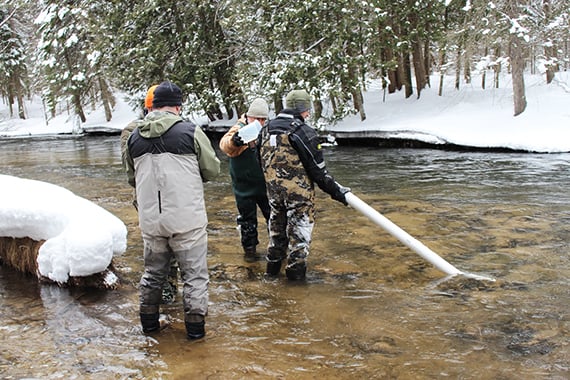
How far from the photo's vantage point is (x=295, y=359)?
350cm

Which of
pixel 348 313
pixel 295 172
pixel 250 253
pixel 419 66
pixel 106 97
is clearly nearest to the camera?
pixel 348 313

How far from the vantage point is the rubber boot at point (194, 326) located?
3.77m

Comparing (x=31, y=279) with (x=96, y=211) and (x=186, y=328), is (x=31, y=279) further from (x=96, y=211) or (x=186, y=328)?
(x=186, y=328)

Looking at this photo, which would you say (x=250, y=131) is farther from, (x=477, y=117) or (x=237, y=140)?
(x=477, y=117)

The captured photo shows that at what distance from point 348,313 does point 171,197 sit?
178 centimetres

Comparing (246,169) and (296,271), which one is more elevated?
(246,169)

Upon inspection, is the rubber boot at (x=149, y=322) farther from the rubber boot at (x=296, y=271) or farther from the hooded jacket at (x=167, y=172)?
the rubber boot at (x=296, y=271)

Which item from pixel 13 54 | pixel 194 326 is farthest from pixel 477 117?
pixel 13 54

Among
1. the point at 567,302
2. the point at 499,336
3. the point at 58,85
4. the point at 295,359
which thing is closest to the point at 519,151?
the point at 567,302

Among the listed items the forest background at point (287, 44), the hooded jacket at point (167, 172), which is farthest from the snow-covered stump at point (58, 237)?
the forest background at point (287, 44)

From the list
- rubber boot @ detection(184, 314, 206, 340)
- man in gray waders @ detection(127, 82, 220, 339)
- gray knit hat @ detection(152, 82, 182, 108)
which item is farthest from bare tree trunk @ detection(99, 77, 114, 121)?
rubber boot @ detection(184, 314, 206, 340)

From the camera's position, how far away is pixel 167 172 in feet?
11.7

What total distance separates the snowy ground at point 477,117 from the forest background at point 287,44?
0.56 m

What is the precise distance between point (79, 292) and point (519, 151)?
12.5 metres
